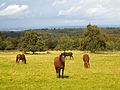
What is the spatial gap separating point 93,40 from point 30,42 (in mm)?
19583

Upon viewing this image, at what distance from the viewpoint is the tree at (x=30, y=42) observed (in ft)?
281

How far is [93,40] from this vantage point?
86062mm

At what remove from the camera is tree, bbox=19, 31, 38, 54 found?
85688 millimetres

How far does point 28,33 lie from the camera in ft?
289

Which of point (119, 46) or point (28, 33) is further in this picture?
point (119, 46)

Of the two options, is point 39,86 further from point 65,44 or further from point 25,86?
point 65,44

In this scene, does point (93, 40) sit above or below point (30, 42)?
above

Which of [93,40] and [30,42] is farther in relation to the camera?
[30,42]

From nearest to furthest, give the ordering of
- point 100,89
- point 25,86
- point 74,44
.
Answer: point 100,89 < point 25,86 < point 74,44

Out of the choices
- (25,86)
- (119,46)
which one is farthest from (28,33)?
(25,86)

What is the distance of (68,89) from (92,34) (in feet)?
231

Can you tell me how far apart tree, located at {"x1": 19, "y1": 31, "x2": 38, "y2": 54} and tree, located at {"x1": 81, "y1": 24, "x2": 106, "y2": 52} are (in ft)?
48.9

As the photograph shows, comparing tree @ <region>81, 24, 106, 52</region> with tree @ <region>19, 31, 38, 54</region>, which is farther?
tree @ <region>19, 31, 38, 54</region>

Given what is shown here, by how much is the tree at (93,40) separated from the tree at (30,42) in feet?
48.9
